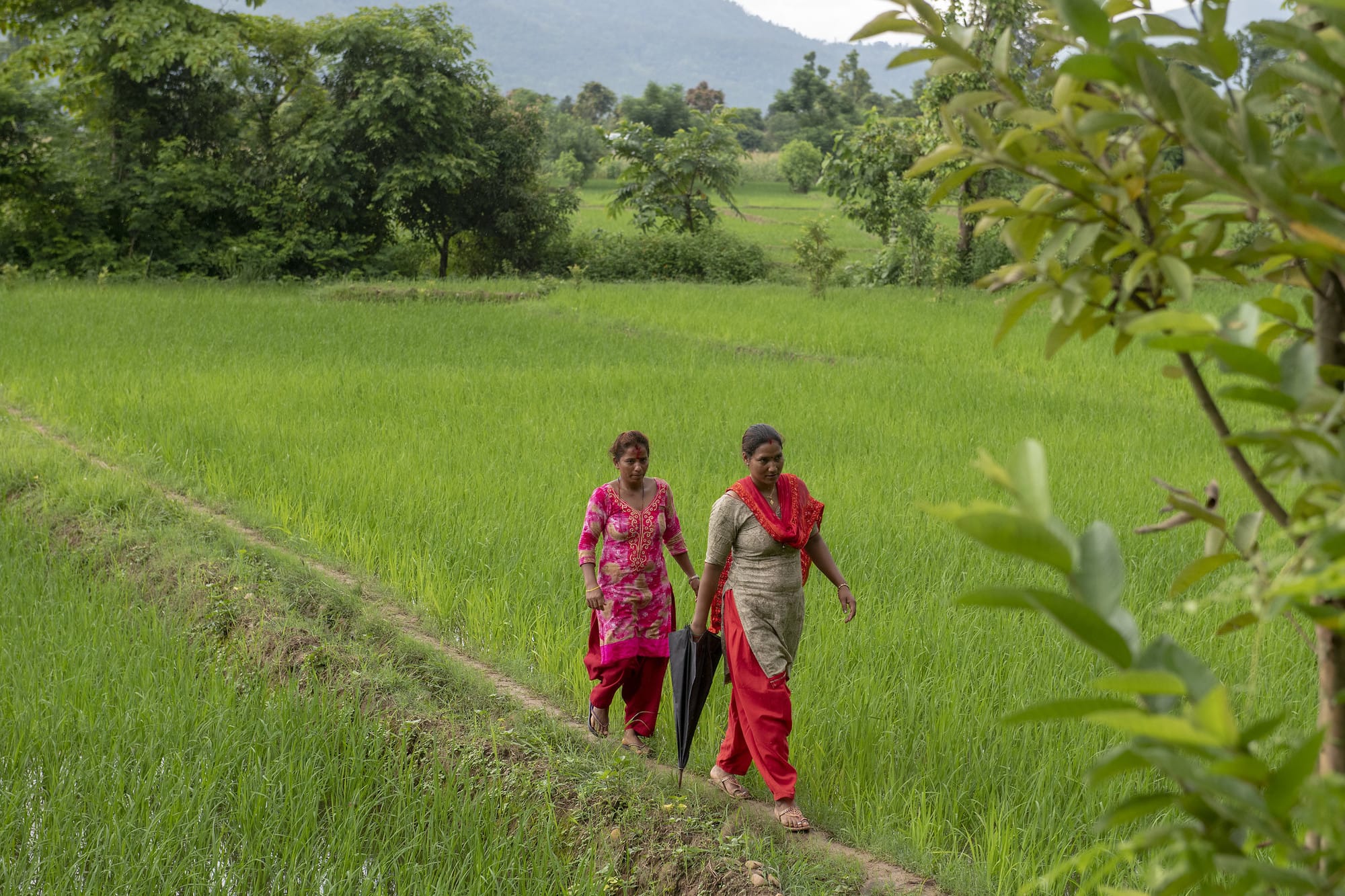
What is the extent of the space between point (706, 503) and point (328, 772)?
284 centimetres

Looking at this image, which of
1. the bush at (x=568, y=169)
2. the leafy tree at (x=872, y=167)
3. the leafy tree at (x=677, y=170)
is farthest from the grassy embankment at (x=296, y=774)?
the bush at (x=568, y=169)

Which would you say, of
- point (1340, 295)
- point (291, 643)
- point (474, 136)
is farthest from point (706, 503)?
point (474, 136)

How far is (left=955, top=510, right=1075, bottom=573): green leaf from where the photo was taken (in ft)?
1.95

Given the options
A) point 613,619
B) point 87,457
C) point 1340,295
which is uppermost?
point 1340,295

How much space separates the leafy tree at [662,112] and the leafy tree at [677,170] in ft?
52.2

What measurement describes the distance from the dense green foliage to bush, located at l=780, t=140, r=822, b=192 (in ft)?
59.8

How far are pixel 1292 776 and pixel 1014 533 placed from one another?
8.0 inches

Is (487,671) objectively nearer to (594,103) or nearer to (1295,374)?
(1295,374)

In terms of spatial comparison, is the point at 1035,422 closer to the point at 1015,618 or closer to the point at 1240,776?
the point at 1015,618

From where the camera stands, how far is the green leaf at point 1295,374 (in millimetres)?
729

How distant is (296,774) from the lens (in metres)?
3.08

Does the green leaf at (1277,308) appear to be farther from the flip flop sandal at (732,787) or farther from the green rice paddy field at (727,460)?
the flip flop sandal at (732,787)

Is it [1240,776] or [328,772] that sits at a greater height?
[1240,776]

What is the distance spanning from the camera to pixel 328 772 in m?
3.08
